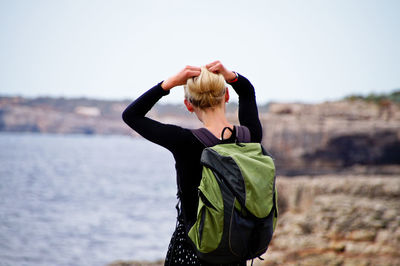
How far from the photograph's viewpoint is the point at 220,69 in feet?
6.84

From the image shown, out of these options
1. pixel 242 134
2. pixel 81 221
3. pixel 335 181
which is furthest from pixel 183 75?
pixel 81 221

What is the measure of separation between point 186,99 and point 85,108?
138668 mm

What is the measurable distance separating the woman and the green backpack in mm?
89

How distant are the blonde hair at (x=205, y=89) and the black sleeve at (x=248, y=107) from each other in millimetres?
281

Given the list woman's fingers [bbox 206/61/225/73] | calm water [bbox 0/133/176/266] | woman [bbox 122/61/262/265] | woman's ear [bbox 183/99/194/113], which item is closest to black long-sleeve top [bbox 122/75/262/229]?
woman [bbox 122/61/262/265]

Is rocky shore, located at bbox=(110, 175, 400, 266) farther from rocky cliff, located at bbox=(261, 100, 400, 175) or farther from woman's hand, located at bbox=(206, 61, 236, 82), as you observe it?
rocky cliff, located at bbox=(261, 100, 400, 175)

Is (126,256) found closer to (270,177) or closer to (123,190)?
(270,177)

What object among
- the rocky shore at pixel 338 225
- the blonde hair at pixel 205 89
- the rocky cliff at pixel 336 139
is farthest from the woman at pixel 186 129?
the rocky cliff at pixel 336 139

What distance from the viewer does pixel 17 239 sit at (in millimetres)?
17266

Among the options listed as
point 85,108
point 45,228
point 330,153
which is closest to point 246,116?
point 45,228

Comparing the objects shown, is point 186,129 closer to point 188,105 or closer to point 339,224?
point 188,105

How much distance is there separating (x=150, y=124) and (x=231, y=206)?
1.58ft

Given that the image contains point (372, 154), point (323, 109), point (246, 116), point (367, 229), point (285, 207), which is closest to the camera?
point (246, 116)

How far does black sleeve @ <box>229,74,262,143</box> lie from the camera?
2182mm
